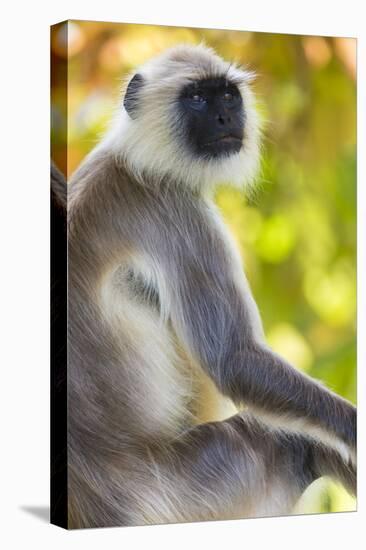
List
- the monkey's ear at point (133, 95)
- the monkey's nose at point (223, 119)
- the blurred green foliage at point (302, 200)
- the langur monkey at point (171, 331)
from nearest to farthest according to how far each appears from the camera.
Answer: the langur monkey at point (171, 331) < the monkey's ear at point (133, 95) < the monkey's nose at point (223, 119) < the blurred green foliage at point (302, 200)

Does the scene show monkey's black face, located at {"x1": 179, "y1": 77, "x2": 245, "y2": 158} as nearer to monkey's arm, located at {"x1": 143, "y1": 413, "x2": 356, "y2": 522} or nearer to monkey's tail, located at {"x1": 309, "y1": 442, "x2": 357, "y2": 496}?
monkey's arm, located at {"x1": 143, "y1": 413, "x2": 356, "y2": 522}

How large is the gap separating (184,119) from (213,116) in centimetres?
12

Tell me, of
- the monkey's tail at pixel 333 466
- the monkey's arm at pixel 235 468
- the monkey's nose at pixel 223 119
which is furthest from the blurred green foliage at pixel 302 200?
the monkey's nose at pixel 223 119

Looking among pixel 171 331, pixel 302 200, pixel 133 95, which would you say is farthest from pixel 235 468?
pixel 133 95

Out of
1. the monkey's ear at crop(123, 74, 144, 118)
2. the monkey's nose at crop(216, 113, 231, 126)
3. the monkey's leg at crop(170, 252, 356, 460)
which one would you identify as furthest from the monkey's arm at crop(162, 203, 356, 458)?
the monkey's ear at crop(123, 74, 144, 118)

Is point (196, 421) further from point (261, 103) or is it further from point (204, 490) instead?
point (261, 103)

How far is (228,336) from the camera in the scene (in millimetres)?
5734

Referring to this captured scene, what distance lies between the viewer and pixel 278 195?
20.1ft

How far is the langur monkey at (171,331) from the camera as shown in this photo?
5.58 m

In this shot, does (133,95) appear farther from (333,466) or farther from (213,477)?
(333,466)

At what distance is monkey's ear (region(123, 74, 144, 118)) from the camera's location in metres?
5.70

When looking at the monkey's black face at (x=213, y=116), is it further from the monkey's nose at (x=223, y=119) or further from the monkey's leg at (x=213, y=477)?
the monkey's leg at (x=213, y=477)

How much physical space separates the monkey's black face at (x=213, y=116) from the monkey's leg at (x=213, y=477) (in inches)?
45.2

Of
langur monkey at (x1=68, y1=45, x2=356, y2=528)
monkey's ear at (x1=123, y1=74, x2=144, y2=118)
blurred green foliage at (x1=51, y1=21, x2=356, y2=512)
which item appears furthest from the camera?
blurred green foliage at (x1=51, y1=21, x2=356, y2=512)
